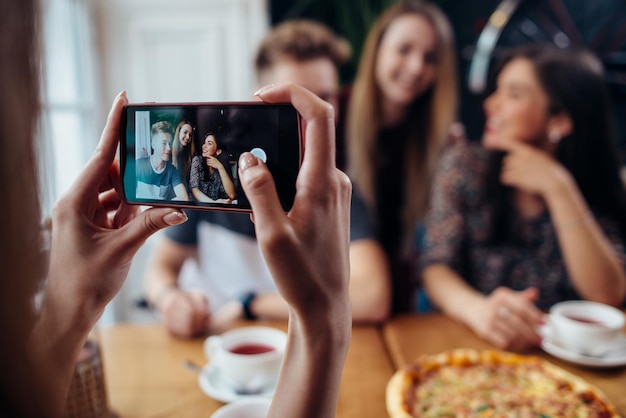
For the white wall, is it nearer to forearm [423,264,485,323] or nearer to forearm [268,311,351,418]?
forearm [423,264,485,323]

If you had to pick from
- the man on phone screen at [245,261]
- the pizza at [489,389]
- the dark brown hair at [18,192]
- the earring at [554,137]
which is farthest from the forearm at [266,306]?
the earring at [554,137]

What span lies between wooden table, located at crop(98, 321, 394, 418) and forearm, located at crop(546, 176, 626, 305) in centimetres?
54

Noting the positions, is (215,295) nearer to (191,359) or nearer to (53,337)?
(191,359)

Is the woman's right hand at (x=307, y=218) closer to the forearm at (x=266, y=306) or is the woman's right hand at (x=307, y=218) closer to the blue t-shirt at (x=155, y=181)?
the blue t-shirt at (x=155, y=181)

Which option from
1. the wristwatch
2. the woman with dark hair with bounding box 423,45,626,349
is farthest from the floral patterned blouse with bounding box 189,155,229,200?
the woman with dark hair with bounding box 423,45,626,349

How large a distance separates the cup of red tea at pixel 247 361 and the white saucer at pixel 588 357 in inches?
16.3

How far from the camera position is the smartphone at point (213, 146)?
0.94ft

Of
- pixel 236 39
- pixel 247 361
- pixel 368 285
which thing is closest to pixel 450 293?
pixel 368 285

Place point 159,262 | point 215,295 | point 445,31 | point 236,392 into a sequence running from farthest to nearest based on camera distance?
point 445,31
point 215,295
point 159,262
point 236,392

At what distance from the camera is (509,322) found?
764 mm

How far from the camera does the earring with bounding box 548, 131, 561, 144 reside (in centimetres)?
118

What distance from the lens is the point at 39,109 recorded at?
0.20 metres

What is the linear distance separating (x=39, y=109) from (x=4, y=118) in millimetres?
20

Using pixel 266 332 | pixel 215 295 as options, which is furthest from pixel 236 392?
pixel 215 295
